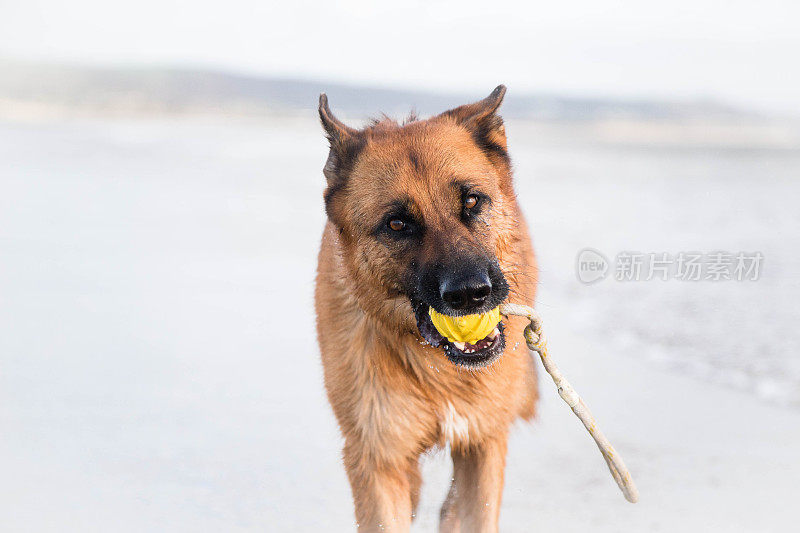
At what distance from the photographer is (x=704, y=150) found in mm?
20781

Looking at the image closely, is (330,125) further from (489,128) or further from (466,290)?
(466,290)

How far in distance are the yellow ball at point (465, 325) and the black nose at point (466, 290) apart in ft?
0.50

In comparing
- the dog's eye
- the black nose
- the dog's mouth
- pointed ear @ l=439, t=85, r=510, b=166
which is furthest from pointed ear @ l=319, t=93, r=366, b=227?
the black nose

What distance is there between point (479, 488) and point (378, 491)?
1.59 feet

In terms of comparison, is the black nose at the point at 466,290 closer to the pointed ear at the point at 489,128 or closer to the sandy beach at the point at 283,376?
the pointed ear at the point at 489,128

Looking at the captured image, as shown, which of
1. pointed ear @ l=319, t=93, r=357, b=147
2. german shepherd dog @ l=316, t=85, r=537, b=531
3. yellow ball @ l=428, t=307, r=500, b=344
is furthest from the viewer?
pointed ear @ l=319, t=93, r=357, b=147

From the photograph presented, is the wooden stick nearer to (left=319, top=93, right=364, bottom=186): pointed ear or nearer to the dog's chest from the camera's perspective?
the dog's chest

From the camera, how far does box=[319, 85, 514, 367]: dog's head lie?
2859 mm

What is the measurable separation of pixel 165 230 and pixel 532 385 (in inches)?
279

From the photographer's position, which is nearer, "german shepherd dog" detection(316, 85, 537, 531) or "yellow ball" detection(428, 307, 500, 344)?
"yellow ball" detection(428, 307, 500, 344)

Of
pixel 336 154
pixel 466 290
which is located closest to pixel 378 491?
pixel 466 290

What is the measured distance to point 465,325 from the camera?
2.97 m

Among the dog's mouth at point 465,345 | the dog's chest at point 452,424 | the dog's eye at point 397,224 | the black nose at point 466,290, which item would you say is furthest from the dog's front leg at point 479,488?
the dog's eye at point 397,224

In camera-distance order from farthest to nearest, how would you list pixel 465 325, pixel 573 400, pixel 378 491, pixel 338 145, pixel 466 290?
1. pixel 338 145
2. pixel 378 491
3. pixel 573 400
4. pixel 465 325
5. pixel 466 290
